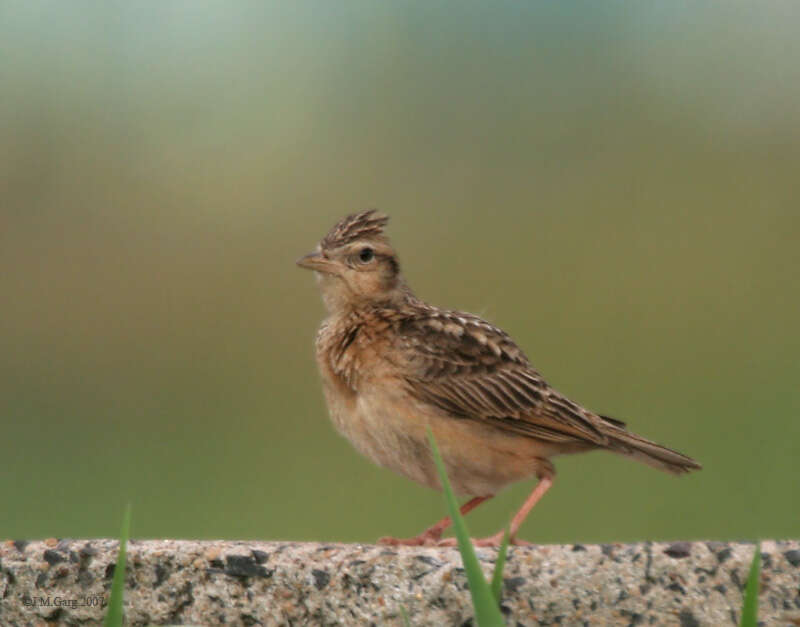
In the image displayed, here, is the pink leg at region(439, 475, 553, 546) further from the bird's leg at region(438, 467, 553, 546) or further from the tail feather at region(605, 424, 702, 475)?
the tail feather at region(605, 424, 702, 475)

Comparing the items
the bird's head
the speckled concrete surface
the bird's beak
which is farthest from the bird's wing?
the speckled concrete surface

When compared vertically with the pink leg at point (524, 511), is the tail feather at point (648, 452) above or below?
above

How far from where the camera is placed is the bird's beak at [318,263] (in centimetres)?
596

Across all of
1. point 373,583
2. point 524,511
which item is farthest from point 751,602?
point 524,511

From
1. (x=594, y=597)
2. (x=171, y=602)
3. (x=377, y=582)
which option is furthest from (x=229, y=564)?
(x=594, y=597)

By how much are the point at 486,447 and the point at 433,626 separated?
2088 millimetres

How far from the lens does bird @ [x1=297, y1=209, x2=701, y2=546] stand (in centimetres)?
509

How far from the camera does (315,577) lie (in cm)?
326

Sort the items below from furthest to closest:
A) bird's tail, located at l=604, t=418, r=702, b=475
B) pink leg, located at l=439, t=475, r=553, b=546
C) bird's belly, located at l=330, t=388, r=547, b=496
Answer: bird's tail, located at l=604, t=418, r=702, b=475 → bird's belly, located at l=330, t=388, r=547, b=496 → pink leg, located at l=439, t=475, r=553, b=546

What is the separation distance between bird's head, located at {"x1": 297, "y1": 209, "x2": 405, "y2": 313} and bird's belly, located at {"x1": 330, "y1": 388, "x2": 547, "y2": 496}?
0.85 meters

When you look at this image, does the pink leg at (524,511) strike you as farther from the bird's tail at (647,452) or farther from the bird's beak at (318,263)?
the bird's beak at (318,263)

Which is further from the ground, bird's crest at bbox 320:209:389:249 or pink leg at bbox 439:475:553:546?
bird's crest at bbox 320:209:389:249

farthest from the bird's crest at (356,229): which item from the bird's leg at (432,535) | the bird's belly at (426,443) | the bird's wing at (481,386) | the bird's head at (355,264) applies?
the bird's leg at (432,535)

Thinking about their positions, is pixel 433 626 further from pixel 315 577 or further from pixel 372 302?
pixel 372 302
